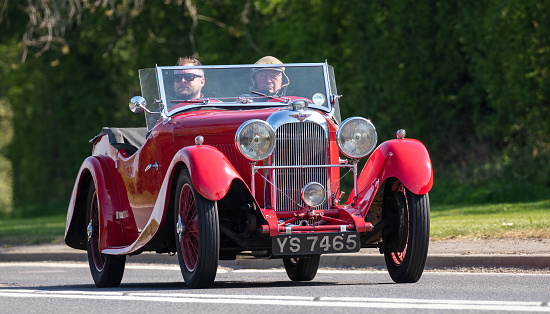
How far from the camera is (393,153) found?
8.78 metres

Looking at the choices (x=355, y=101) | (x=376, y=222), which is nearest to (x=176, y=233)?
(x=376, y=222)

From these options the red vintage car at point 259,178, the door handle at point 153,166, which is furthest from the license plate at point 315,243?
the door handle at point 153,166

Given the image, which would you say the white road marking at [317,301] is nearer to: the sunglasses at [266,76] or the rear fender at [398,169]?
the rear fender at [398,169]

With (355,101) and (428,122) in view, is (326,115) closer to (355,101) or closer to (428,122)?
(428,122)

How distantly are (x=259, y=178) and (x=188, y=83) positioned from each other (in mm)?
1515

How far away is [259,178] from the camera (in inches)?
349

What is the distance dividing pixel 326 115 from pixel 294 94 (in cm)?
52

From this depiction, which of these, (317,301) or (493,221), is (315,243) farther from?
(493,221)

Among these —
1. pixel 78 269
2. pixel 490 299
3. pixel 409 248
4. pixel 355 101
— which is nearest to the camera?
pixel 490 299

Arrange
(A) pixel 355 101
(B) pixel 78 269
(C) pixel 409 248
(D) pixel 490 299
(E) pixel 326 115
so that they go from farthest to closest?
(A) pixel 355 101, (B) pixel 78 269, (E) pixel 326 115, (C) pixel 409 248, (D) pixel 490 299

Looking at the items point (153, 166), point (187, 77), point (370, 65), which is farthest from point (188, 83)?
point (370, 65)

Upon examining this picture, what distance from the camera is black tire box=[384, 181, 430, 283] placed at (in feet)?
27.8

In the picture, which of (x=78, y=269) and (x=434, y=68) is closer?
(x=78, y=269)

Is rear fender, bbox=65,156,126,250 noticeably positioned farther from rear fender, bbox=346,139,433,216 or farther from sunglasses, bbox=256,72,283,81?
rear fender, bbox=346,139,433,216
